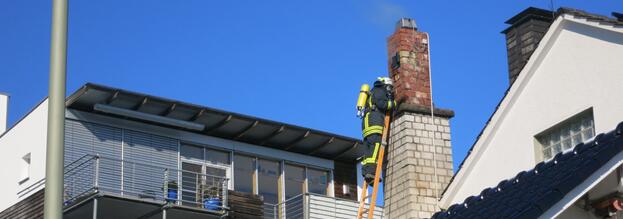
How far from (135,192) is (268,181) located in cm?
518

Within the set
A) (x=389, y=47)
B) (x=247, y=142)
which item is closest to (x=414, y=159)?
(x=389, y=47)

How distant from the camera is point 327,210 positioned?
115ft

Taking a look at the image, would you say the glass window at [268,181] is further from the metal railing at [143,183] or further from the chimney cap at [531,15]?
the chimney cap at [531,15]

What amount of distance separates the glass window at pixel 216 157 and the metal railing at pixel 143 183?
108 cm

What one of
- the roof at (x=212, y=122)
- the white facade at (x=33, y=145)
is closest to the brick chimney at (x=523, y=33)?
the roof at (x=212, y=122)

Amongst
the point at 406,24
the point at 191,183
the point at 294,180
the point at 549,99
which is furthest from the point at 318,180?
the point at 549,99

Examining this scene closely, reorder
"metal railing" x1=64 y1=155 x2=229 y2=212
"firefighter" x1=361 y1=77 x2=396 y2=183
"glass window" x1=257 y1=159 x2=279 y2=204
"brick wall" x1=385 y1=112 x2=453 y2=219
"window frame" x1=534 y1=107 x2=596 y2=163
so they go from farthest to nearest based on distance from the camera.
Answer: "glass window" x1=257 y1=159 x2=279 y2=204 → "metal railing" x1=64 y1=155 x2=229 y2=212 → "firefighter" x1=361 y1=77 x2=396 y2=183 → "brick wall" x1=385 y1=112 x2=453 y2=219 → "window frame" x1=534 y1=107 x2=596 y2=163

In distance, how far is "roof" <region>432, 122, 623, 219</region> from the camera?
52.1 feet

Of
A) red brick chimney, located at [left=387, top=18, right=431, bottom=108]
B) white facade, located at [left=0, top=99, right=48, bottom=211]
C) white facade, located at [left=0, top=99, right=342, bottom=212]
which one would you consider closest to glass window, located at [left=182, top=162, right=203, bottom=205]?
white facade, located at [left=0, top=99, right=342, bottom=212]

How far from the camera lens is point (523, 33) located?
23.5 metres

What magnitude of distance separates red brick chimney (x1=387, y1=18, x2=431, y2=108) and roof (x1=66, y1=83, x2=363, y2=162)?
38.5 ft

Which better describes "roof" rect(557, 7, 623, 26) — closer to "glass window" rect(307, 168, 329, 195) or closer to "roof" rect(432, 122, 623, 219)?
"roof" rect(432, 122, 623, 219)

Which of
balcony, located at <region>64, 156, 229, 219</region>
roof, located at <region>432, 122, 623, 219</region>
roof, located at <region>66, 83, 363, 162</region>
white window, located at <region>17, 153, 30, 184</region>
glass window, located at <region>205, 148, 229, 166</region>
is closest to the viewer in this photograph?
roof, located at <region>432, 122, 623, 219</region>

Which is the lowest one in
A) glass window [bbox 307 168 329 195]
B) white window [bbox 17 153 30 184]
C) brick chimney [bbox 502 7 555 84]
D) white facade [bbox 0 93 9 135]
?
brick chimney [bbox 502 7 555 84]
